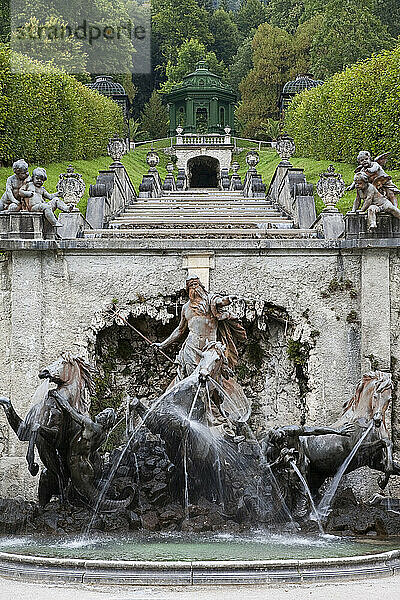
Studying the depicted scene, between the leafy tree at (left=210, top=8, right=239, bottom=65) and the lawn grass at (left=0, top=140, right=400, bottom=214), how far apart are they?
855 inches

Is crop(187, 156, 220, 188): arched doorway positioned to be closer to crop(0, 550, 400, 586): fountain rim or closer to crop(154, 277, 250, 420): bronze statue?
crop(154, 277, 250, 420): bronze statue

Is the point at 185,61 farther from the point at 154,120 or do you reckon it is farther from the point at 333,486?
the point at 333,486

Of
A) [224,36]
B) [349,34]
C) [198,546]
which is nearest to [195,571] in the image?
[198,546]

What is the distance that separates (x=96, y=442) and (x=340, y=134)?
25575 millimetres

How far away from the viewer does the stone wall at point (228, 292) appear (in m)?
13.4

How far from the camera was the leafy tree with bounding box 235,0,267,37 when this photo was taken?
7562 centimetres

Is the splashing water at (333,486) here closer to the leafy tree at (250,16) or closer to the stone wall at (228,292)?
the stone wall at (228,292)

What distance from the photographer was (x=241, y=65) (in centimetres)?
6825

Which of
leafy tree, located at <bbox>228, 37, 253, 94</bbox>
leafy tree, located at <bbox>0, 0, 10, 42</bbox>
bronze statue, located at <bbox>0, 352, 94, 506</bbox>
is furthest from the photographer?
leafy tree, located at <bbox>228, 37, 253, 94</bbox>

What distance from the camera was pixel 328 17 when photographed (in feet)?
171

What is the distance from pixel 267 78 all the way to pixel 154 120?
8.57 metres

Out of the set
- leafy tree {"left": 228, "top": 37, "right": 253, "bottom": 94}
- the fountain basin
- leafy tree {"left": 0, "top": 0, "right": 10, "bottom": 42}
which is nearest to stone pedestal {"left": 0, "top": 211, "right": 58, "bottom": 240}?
the fountain basin

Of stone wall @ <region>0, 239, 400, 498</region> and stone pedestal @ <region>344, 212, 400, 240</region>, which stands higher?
stone pedestal @ <region>344, 212, 400, 240</region>

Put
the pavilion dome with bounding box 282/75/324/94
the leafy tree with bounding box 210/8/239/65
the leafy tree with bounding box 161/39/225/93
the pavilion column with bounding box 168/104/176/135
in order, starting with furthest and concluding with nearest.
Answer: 1. the leafy tree with bounding box 210/8/239/65
2. the leafy tree with bounding box 161/39/225/93
3. the pavilion column with bounding box 168/104/176/135
4. the pavilion dome with bounding box 282/75/324/94
